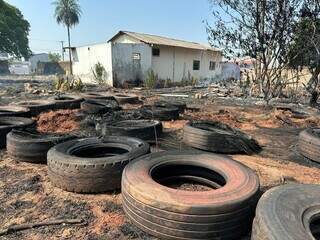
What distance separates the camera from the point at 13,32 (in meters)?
42.8

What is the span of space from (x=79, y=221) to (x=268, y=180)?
2.77 meters

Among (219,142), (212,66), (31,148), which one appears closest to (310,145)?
(219,142)

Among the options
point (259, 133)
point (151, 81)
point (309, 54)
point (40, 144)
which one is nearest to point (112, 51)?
point (151, 81)

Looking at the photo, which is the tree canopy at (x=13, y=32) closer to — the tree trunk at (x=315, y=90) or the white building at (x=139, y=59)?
the white building at (x=139, y=59)

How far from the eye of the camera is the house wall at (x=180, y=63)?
25.1m

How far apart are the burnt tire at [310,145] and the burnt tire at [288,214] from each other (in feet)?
8.60

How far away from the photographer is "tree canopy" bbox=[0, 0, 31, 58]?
41441 millimetres

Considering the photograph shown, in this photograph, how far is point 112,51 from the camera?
21.7 metres

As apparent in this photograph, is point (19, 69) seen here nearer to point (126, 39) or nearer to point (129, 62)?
point (126, 39)

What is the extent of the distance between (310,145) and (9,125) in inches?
239

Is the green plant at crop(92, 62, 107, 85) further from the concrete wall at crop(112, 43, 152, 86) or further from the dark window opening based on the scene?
the dark window opening

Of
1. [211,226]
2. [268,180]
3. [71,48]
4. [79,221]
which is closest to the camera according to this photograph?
[211,226]

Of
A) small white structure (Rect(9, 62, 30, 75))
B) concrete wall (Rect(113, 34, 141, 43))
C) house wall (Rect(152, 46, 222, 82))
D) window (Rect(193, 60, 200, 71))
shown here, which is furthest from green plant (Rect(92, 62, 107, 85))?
small white structure (Rect(9, 62, 30, 75))

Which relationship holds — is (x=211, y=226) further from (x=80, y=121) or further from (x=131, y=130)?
(x=80, y=121)
